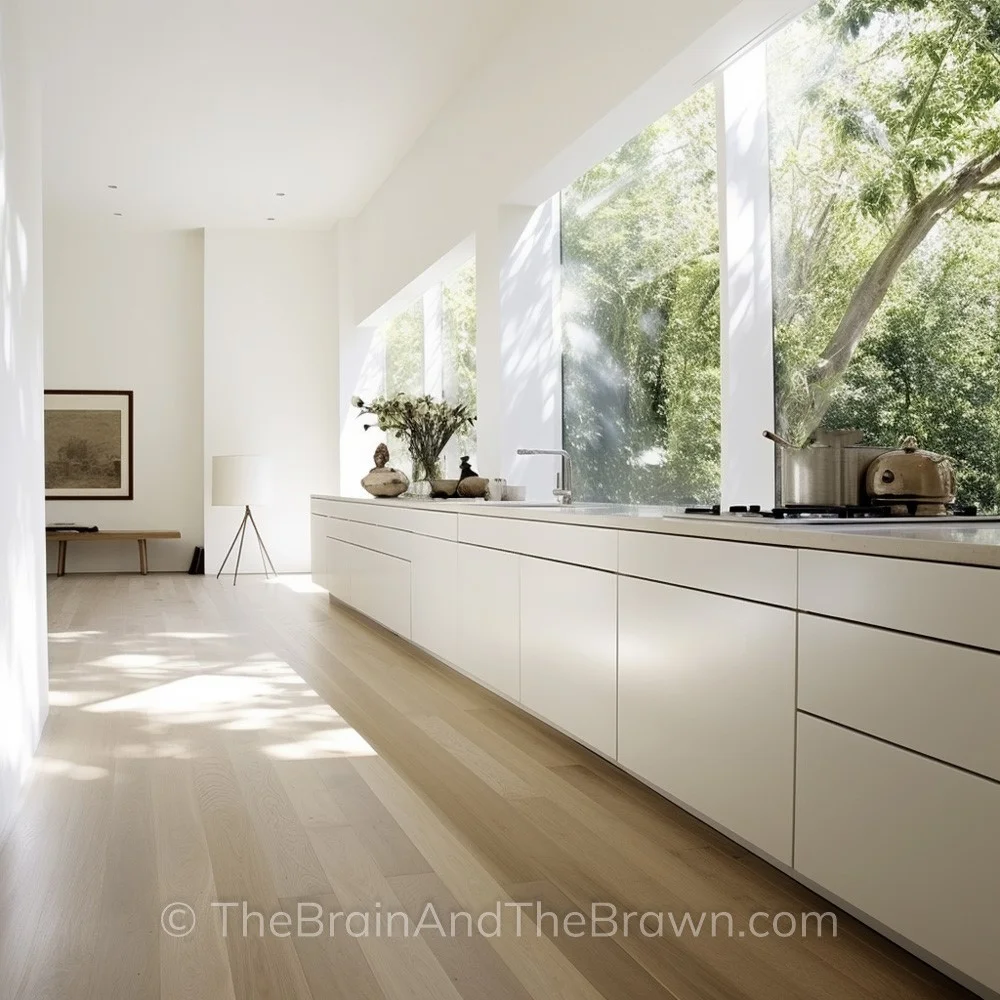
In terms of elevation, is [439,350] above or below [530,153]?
below

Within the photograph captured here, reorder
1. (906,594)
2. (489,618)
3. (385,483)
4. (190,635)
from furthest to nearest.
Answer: (385,483), (190,635), (489,618), (906,594)

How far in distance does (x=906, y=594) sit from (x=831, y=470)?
807 mm

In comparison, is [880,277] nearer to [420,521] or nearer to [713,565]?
[713,565]

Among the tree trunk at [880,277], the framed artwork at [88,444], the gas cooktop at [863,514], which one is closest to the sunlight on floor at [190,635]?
the tree trunk at [880,277]

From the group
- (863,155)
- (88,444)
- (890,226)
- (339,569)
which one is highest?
(863,155)

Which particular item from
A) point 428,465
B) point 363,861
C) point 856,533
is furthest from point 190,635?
point 856,533

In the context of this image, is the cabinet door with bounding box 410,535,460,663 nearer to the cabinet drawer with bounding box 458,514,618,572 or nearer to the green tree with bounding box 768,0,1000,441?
the cabinet drawer with bounding box 458,514,618,572

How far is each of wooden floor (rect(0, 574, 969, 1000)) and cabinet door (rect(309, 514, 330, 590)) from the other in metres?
3.21

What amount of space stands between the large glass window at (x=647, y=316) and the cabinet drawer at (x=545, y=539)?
0.83m

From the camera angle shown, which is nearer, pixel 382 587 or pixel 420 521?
pixel 420 521

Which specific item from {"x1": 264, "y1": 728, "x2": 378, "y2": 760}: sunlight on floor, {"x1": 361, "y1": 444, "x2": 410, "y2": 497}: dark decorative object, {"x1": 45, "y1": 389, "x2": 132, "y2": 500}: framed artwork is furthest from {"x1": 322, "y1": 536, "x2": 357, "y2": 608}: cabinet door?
{"x1": 45, "y1": 389, "x2": 132, "y2": 500}: framed artwork

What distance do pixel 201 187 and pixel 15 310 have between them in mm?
5549

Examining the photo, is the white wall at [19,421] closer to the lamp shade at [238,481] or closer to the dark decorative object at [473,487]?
the dark decorative object at [473,487]

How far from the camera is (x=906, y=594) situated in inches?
70.1
